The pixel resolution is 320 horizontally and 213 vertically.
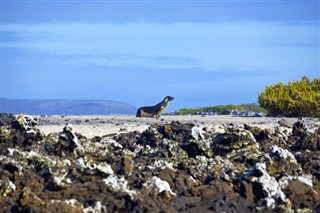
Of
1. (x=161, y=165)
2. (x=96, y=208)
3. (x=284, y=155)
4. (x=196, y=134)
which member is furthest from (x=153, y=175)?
(x=196, y=134)

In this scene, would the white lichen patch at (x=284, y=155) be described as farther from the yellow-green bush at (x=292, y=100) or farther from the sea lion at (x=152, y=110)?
the yellow-green bush at (x=292, y=100)

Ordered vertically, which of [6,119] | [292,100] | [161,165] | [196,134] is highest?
[292,100]

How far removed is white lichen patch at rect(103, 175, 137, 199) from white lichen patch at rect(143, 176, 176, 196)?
10.6 inches

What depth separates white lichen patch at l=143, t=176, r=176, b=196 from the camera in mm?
9953

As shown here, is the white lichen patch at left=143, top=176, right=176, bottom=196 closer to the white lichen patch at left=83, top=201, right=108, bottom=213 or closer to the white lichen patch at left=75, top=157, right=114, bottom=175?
the white lichen patch at left=75, top=157, right=114, bottom=175

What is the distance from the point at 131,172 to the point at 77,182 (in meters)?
0.96

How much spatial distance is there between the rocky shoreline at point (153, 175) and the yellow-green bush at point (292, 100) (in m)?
16.3

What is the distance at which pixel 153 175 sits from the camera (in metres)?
10.6

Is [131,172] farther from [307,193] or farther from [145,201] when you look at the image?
[307,193]

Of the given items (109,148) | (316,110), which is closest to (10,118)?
(109,148)

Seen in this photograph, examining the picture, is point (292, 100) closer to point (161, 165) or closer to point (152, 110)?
point (152, 110)

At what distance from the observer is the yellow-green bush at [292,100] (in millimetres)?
29859

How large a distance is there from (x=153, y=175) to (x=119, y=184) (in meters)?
0.85

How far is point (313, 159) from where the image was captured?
12.7 meters
